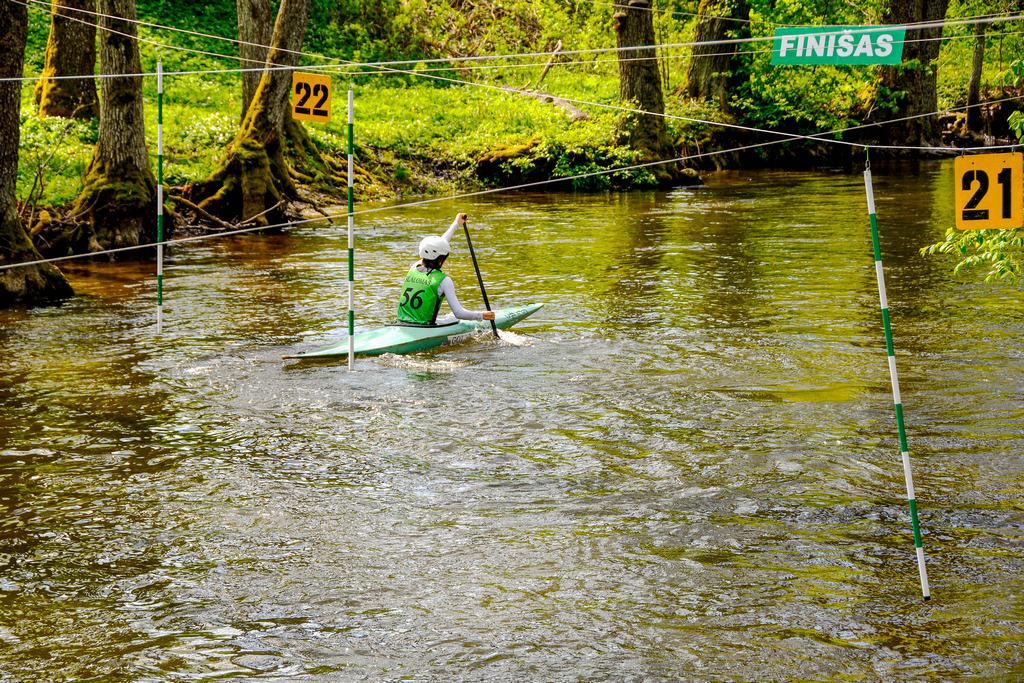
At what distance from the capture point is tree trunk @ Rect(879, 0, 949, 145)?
30812mm

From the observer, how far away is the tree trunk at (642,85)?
82.4 ft

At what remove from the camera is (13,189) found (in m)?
13.4

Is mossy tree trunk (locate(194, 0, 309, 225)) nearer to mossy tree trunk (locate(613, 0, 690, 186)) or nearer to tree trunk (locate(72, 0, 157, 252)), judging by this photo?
tree trunk (locate(72, 0, 157, 252))

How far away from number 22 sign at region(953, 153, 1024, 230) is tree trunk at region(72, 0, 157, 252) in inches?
476

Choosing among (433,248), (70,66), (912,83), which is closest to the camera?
(433,248)

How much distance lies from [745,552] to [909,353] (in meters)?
4.86

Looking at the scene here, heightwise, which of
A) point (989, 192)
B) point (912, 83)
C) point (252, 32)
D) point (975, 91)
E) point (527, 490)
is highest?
point (252, 32)

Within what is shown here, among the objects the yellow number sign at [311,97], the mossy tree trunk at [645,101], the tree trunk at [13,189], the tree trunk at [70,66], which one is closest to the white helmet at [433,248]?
the yellow number sign at [311,97]

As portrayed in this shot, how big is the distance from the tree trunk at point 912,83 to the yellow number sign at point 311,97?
74.1 ft

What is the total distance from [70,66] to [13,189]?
24.9 ft

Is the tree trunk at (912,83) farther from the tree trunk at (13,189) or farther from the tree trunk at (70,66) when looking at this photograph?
the tree trunk at (13,189)

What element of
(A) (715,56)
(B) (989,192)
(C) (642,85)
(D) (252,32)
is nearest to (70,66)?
(D) (252,32)

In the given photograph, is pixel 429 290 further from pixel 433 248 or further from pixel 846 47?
pixel 846 47

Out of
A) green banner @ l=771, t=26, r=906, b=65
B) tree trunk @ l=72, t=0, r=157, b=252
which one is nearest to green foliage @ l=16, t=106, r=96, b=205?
tree trunk @ l=72, t=0, r=157, b=252
